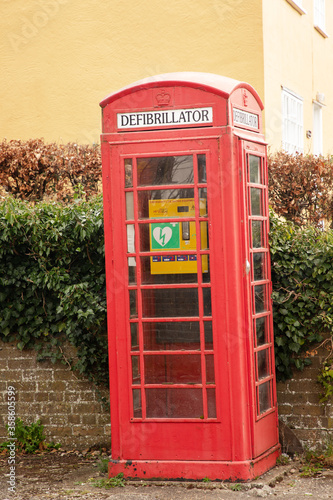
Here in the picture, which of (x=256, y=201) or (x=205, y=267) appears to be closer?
(x=205, y=267)

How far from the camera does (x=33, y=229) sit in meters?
6.10

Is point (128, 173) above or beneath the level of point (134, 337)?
above

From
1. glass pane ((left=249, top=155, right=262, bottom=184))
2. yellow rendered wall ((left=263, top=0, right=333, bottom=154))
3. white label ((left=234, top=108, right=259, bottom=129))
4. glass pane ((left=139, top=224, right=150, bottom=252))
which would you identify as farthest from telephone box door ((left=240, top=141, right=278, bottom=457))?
yellow rendered wall ((left=263, top=0, right=333, bottom=154))

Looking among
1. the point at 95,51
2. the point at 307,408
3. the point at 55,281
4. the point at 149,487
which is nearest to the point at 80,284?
the point at 55,281

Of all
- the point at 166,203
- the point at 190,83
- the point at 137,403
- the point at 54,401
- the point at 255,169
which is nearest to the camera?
the point at 190,83

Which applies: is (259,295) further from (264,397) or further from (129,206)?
(129,206)

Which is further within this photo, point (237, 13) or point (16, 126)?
point (16, 126)

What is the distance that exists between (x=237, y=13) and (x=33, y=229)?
236 inches

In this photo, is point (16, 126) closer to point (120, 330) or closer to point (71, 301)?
point (71, 301)

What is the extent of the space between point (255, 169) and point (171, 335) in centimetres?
158

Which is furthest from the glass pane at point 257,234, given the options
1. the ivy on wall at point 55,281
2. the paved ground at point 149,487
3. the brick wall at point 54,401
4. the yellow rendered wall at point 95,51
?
the yellow rendered wall at point 95,51

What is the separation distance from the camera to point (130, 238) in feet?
16.7

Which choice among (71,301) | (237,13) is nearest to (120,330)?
(71,301)

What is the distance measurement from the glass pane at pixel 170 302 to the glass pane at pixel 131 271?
0.13 meters
